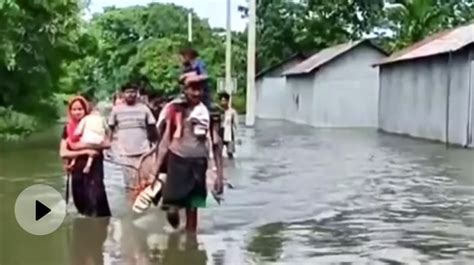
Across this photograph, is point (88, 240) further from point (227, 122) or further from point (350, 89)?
point (350, 89)

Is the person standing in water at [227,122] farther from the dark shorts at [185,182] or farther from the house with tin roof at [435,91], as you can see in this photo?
the dark shorts at [185,182]

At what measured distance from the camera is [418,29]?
46531 millimetres

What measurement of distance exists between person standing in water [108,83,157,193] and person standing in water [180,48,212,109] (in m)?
1.33

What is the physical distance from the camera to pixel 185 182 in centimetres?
1080

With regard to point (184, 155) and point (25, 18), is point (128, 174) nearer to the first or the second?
point (184, 155)

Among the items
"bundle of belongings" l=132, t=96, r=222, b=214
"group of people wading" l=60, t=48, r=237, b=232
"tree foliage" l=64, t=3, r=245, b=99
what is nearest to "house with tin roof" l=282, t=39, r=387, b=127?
"tree foliage" l=64, t=3, r=245, b=99

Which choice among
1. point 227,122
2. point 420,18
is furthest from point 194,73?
point 420,18

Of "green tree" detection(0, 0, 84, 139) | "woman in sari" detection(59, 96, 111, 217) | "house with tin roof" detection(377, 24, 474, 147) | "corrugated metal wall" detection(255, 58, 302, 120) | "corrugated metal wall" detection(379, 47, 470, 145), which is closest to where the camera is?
"woman in sari" detection(59, 96, 111, 217)

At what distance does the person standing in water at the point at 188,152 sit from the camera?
10.7m

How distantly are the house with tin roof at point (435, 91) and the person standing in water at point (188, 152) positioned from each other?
18.9 metres

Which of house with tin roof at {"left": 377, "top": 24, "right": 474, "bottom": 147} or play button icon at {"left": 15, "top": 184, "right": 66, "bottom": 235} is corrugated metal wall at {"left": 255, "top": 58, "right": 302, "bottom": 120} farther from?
play button icon at {"left": 15, "top": 184, "right": 66, "bottom": 235}

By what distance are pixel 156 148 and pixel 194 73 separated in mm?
1018

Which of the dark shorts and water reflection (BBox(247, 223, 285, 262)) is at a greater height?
the dark shorts

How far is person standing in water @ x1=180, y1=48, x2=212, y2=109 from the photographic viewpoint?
10.8m
